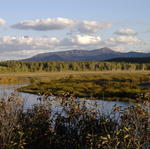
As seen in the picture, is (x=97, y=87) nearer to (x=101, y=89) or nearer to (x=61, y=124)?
(x=101, y=89)

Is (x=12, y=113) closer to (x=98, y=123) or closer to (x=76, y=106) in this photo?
(x=76, y=106)

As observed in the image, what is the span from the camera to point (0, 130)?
1159 centimetres

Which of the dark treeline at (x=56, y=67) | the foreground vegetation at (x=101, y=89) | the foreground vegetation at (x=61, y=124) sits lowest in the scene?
the dark treeline at (x=56, y=67)

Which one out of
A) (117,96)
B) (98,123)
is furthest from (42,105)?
(117,96)

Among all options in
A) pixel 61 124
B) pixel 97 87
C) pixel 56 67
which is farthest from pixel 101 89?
pixel 56 67

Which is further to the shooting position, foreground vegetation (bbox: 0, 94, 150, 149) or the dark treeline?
the dark treeline

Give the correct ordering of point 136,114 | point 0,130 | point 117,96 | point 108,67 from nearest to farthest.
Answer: point 136,114
point 0,130
point 117,96
point 108,67

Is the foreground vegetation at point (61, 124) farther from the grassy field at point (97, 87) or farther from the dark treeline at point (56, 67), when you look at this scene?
the dark treeline at point (56, 67)

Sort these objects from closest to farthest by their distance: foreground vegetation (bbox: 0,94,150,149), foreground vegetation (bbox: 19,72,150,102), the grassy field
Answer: foreground vegetation (bbox: 0,94,150,149), the grassy field, foreground vegetation (bbox: 19,72,150,102)

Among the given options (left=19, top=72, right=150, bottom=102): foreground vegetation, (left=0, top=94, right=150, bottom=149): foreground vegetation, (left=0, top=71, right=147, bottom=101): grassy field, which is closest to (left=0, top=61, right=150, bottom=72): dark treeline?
(left=0, top=71, right=147, bottom=101): grassy field

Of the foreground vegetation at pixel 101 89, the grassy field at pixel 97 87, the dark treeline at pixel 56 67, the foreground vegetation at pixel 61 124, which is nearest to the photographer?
the foreground vegetation at pixel 61 124

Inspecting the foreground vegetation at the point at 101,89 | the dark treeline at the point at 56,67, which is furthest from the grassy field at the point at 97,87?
the dark treeline at the point at 56,67

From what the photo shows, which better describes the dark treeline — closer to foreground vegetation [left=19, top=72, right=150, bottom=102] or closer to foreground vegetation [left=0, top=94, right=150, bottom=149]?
foreground vegetation [left=19, top=72, right=150, bottom=102]

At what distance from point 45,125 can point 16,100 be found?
1.53 m
